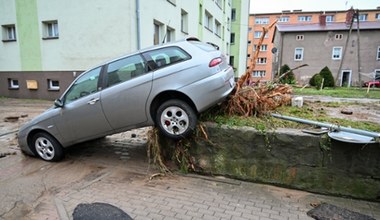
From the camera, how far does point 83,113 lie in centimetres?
499

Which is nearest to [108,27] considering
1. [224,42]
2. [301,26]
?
[224,42]

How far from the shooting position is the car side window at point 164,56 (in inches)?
175

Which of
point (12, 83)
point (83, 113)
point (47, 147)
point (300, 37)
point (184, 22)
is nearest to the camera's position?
point (83, 113)

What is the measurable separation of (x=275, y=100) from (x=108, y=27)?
9.60 metres

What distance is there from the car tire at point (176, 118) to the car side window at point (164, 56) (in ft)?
2.19

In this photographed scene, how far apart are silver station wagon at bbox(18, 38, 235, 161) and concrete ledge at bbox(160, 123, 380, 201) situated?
2.01 feet

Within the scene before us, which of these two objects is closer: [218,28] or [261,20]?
[218,28]

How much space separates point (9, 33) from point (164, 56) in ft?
50.0

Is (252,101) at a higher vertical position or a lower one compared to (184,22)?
lower

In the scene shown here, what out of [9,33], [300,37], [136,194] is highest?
[300,37]

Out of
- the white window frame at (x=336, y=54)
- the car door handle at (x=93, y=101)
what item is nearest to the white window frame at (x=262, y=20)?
the white window frame at (x=336, y=54)

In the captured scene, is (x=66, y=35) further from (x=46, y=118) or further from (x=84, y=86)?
(x=84, y=86)

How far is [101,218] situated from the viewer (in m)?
3.33

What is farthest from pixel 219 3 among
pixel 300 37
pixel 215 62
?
pixel 215 62
